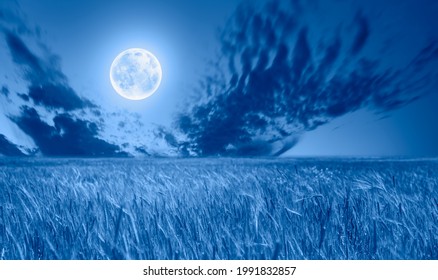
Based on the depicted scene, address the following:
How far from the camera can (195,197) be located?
2.44 m

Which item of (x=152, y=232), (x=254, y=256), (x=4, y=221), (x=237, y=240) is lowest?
(x=254, y=256)

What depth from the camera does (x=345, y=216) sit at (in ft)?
6.31

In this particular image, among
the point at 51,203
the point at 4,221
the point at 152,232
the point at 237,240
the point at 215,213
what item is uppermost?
the point at 51,203

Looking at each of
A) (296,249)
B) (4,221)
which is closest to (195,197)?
(296,249)

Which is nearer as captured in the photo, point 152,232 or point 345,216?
point 152,232

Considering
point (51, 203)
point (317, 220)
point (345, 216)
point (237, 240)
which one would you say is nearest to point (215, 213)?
point (237, 240)

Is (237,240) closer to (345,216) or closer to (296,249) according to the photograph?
(296,249)

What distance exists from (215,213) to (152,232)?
1.58 feet
